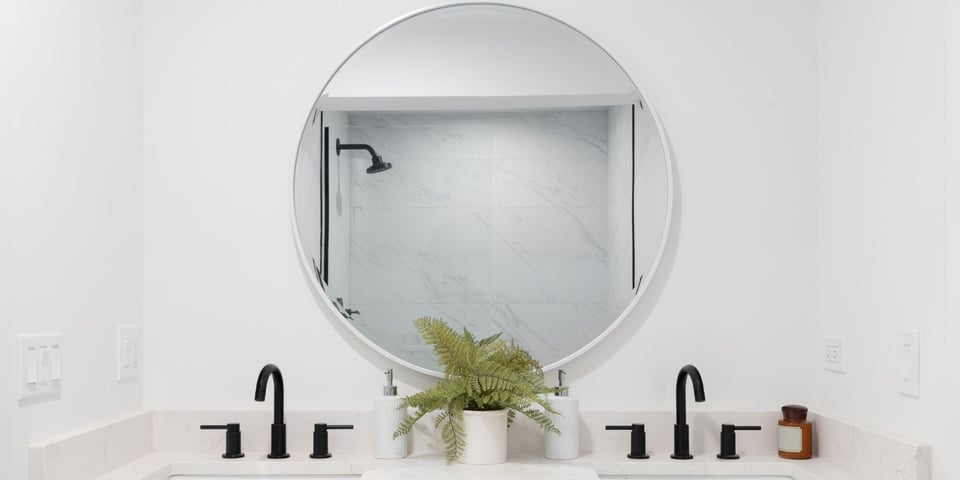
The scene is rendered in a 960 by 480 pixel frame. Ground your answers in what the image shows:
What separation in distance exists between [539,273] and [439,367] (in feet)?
1.11

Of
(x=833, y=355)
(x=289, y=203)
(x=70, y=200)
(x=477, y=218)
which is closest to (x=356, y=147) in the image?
(x=289, y=203)

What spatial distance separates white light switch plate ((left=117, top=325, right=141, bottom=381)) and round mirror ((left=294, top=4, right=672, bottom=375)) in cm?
45

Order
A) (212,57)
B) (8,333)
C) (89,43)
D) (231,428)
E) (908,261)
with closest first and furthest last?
(8,333)
(908,261)
(89,43)
(231,428)
(212,57)

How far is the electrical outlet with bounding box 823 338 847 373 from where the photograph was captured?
79.2 inches

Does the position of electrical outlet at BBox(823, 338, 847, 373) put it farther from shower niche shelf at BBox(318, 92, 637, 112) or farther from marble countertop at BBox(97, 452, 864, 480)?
shower niche shelf at BBox(318, 92, 637, 112)

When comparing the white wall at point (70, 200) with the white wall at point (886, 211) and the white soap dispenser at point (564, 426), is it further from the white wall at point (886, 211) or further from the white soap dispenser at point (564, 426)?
the white wall at point (886, 211)

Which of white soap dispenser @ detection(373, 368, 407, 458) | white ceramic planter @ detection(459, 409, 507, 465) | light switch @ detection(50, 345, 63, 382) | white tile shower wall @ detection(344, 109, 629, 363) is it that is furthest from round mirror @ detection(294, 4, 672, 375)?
light switch @ detection(50, 345, 63, 382)

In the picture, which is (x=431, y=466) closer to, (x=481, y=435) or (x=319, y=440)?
(x=481, y=435)

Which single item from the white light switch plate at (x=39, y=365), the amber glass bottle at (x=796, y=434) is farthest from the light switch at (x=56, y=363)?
the amber glass bottle at (x=796, y=434)

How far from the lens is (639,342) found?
2.15 metres

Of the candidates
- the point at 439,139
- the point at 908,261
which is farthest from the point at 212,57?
the point at 908,261

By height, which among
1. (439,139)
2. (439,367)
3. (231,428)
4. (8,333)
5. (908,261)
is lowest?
(231,428)

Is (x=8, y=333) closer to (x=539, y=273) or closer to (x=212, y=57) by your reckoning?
(x=212, y=57)

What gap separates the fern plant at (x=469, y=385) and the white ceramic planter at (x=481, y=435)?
17 mm
